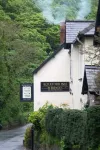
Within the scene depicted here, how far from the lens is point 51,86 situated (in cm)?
3422

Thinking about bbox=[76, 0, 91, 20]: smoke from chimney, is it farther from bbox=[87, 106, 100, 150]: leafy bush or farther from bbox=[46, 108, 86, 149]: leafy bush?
bbox=[87, 106, 100, 150]: leafy bush

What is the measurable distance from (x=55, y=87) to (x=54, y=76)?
84 centimetres

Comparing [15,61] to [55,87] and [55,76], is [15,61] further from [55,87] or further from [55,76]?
[55,87]

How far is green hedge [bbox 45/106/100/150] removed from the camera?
12.8 m

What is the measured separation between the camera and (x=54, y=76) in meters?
34.5

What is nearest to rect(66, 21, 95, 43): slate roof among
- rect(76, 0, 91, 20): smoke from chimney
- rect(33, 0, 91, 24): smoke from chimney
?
rect(76, 0, 91, 20): smoke from chimney

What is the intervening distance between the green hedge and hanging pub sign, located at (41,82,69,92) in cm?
1266

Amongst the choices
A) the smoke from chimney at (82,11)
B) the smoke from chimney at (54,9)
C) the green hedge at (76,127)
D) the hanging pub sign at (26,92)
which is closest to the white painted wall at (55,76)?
the hanging pub sign at (26,92)

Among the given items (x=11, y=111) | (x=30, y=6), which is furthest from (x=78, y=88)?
(x=30, y=6)

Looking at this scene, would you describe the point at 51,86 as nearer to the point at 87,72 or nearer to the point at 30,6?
the point at 87,72

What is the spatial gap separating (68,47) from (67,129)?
14.8m

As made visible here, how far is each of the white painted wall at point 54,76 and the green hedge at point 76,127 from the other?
12.8 m

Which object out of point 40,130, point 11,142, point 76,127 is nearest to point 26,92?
point 40,130

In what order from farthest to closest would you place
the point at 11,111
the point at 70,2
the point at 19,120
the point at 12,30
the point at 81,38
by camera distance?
1. the point at 70,2
2. the point at 19,120
3. the point at 11,111
4. the point at 12,30
5. the point at 81,38
